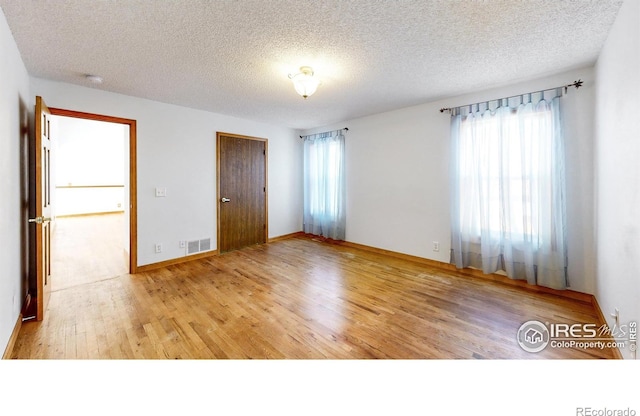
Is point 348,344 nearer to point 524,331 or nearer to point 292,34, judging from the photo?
point 524,331

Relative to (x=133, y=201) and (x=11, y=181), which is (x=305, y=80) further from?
(x=133, y=201)

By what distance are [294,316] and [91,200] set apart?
30.4ft

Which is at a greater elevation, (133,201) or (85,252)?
(133,201)

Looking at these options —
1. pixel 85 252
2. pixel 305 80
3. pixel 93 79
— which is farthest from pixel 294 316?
pixel 85 252

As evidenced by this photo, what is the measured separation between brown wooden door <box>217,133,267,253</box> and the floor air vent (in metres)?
0.20

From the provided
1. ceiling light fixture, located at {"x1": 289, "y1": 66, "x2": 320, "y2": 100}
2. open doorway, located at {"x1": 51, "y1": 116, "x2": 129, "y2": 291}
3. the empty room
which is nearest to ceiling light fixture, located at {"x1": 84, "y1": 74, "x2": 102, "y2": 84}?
the empty room

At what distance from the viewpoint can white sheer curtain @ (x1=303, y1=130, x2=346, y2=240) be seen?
16.0 feet

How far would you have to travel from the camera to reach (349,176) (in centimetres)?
478

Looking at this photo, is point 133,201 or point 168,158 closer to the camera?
point 133,201

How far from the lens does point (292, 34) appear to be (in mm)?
1971

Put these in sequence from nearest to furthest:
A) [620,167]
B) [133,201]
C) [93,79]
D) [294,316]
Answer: [620,167] → [294,316] → [93,79] → [133,201]

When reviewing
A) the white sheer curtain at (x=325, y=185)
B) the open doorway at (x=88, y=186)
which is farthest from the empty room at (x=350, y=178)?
the open doorway at (x=88, y=186)

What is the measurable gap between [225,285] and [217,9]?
104 inches
